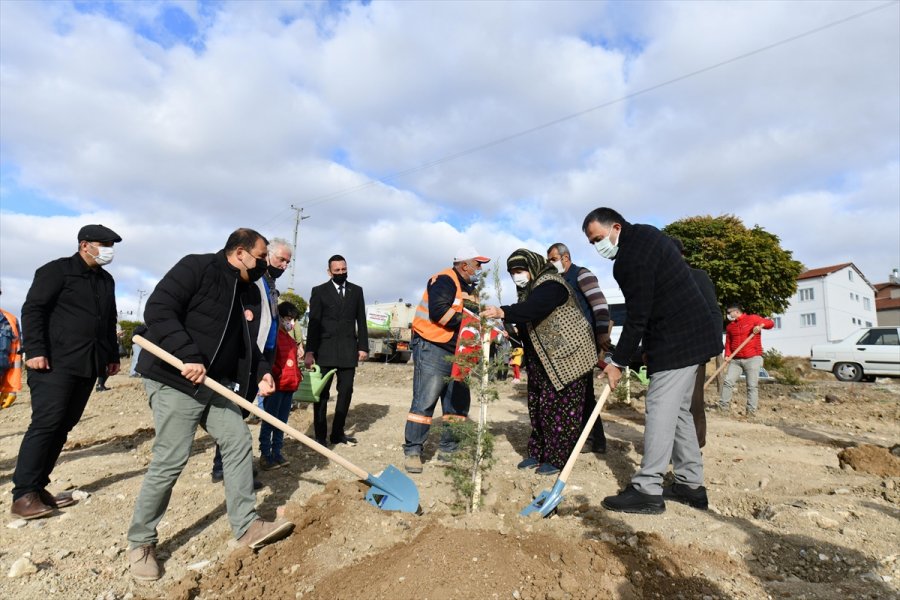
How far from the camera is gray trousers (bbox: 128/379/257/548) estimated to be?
9.43 ft

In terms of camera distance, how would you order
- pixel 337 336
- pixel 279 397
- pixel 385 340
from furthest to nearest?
pixel 385 340 < pixel 337 336 < pixel 279 397

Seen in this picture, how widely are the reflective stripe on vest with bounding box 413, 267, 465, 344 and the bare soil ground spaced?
1158 millimetres

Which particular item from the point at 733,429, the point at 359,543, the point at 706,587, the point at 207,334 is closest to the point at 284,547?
the point at 359,543

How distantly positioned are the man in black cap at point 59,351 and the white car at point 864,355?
1776cm

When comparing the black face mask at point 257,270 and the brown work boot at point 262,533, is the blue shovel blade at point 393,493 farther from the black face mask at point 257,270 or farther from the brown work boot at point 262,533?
the black face mask at point 257,270

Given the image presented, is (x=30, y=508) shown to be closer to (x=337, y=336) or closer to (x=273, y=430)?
(x=273, y=430)

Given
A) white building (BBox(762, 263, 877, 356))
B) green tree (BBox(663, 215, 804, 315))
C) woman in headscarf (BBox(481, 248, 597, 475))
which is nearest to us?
woman in headscarf (BBox(481, 248, 597, 475))

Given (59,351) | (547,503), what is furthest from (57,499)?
(547,503)

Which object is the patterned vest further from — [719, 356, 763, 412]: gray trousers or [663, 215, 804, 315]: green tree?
[663, 215, 804, 315]: green tree

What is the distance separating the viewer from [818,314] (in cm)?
3706

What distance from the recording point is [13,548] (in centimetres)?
318

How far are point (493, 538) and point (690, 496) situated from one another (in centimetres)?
168

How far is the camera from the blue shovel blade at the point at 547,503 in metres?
3.30

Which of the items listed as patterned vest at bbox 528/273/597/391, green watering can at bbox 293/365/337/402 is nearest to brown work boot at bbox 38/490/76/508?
green watering can at bbox 293/365/337/402
